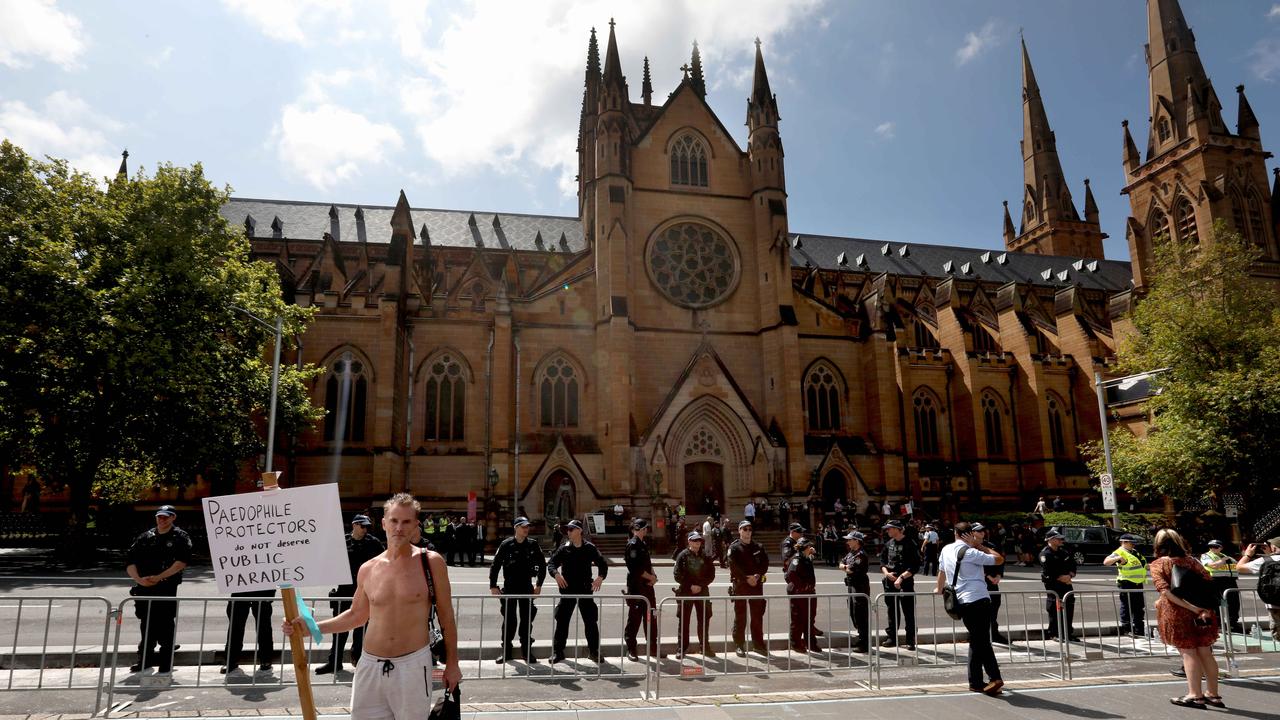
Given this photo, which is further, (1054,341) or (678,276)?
(1054,341)

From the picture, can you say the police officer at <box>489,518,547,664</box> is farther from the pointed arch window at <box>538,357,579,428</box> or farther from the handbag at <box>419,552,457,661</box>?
the pointed arch window at <box>538,357,579,428</box>

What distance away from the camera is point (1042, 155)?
65.2 m

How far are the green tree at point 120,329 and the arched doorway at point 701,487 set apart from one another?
16.8 m

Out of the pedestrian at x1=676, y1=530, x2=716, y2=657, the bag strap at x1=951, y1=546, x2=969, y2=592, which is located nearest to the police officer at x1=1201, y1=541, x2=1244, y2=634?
the bag strap at x1=951, y1=546, x2=969, y2=592

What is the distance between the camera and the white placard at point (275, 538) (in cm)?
446

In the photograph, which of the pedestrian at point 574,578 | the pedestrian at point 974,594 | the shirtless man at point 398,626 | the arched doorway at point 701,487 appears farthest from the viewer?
the arched doorway at point 701,487

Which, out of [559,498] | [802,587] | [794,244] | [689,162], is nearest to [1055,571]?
[802,587]

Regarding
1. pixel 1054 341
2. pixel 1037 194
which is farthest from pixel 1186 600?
pixel 1037 194

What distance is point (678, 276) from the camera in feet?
112

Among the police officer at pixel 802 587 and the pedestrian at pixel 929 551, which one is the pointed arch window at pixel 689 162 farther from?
the police officer at pixel 802 587

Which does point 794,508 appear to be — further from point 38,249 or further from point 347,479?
point 38,249

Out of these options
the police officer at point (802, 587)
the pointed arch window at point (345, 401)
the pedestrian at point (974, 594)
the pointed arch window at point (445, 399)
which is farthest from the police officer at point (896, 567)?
the pointed arch window at point (345, 401)

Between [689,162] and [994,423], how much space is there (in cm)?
2283

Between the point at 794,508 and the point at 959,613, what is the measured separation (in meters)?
23.0
